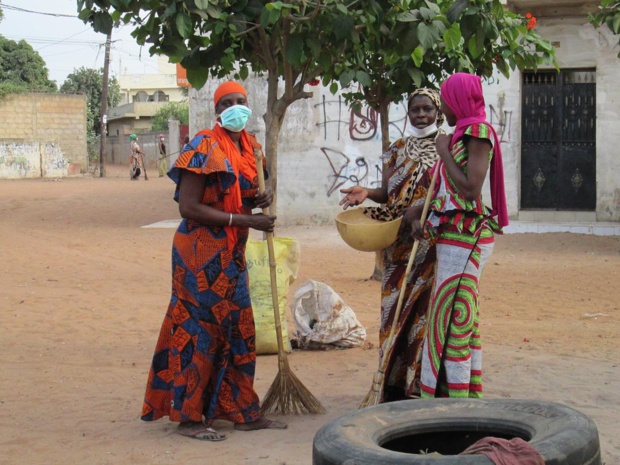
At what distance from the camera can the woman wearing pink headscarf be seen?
4.05m

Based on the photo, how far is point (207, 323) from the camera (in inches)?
179

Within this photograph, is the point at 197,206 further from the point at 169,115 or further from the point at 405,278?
the point at 169,115

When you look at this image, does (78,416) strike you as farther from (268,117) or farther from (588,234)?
(588,234)

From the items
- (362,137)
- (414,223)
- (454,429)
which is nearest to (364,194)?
(414,223)

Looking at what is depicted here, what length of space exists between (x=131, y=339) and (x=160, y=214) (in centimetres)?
1199

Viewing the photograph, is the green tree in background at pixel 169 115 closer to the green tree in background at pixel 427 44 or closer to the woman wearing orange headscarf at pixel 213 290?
the green tree in background at pixel 427 44

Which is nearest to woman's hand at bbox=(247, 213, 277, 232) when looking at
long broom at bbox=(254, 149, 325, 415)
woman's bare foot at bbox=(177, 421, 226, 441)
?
long broom at bbox=(254, 149, 325, 415)

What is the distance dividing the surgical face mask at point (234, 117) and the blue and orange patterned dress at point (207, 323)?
0.11 meters

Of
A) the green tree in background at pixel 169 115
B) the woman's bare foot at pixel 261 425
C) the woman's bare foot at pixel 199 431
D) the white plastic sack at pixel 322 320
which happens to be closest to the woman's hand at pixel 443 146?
the woman's bare foot at pixel 261 425

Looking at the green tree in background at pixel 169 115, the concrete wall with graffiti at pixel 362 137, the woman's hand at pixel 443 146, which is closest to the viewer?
the woman's hand at pixel 443 146

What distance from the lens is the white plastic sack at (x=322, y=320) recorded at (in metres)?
6.77

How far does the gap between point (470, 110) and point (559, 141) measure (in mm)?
11762

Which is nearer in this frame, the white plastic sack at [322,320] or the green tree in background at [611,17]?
the white plastic sack at [322,320]

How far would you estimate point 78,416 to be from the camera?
16.9 ft
